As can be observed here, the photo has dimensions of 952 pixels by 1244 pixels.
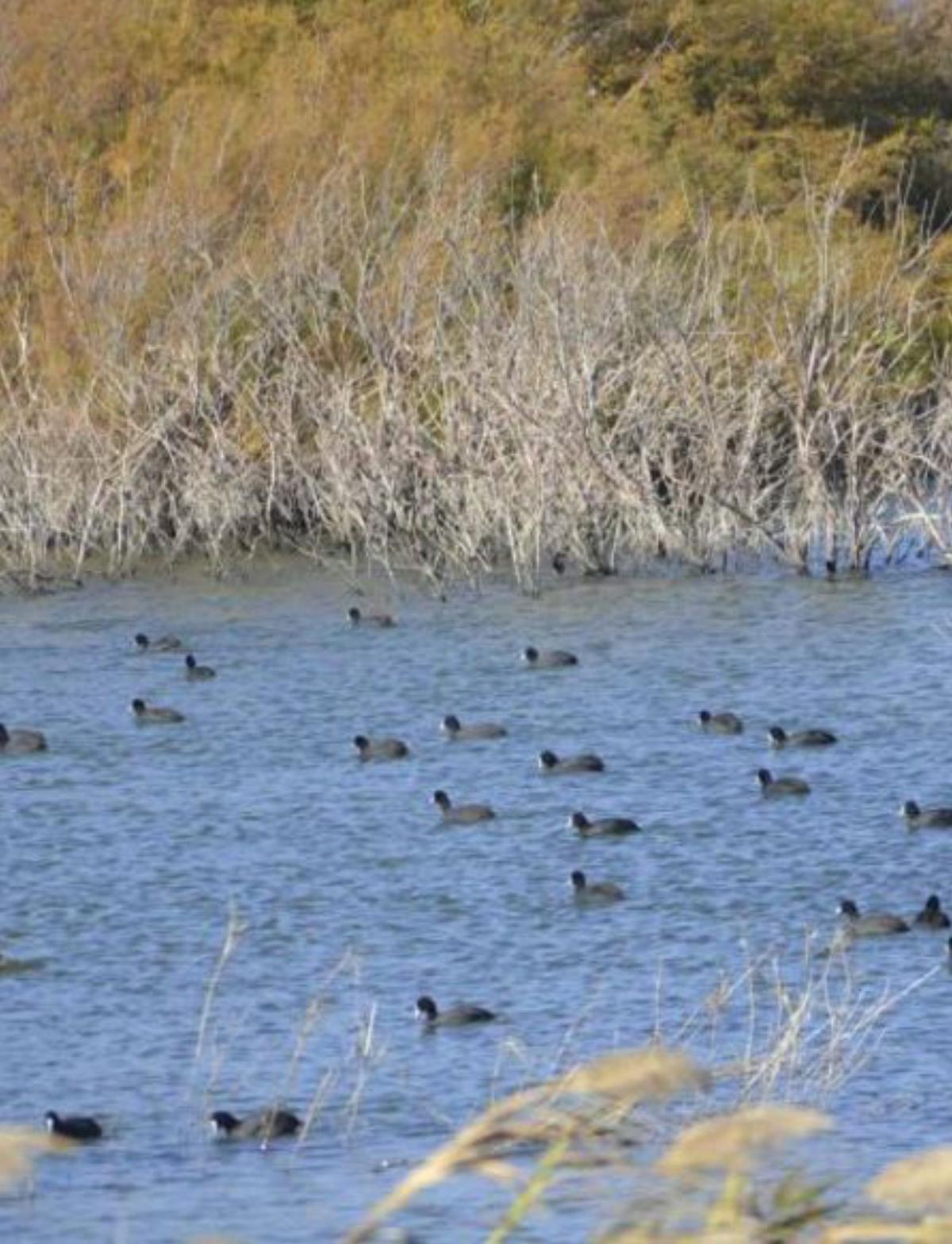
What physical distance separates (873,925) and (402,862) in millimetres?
3192

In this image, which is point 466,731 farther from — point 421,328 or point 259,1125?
point 259,1125

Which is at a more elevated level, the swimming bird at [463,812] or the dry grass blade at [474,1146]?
the dry grass blade at [474,1146]

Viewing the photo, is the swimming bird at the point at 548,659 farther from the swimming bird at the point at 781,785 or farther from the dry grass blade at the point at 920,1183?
the dry grass blade at the point at 920,1183

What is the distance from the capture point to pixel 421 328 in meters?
25.9

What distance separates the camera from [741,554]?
1001 inches

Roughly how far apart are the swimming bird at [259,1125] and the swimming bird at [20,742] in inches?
361

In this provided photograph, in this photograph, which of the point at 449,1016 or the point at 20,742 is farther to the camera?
the point at 20,742

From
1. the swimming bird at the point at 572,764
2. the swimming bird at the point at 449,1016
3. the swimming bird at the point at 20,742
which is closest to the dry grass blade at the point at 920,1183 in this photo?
the swimming bird at the point at 449,1016

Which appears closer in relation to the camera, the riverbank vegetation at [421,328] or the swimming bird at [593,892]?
the swimming bird at [593,892]

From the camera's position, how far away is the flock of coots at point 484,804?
10.5 meters

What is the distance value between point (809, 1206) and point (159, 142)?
28.1 m

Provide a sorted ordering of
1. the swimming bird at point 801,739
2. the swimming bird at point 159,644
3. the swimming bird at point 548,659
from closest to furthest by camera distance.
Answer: the swimming bird at point 801,739 → the swimming bird at point 548,659 → the swimming bird at point 159,644

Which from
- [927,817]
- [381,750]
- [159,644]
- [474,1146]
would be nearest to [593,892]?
[927,817]

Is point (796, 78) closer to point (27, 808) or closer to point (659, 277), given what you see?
point (659, 277)
